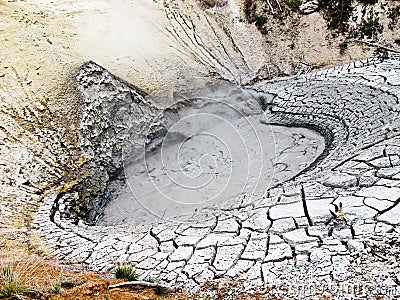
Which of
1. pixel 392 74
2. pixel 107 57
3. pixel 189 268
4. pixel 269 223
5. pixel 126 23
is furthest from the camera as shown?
pixel 126 23

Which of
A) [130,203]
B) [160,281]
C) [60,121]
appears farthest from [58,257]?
[60,121]

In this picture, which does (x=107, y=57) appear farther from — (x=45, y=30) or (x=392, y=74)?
(x=392, y=74)

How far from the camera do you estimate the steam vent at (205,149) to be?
11.1ft

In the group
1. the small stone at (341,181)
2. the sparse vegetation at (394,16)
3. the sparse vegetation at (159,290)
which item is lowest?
the sparse vegetation at (159,290)

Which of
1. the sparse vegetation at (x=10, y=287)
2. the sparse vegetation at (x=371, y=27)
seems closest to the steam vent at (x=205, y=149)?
the sparse vegetation at (x=371, y=27)

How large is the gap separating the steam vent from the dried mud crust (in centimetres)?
2

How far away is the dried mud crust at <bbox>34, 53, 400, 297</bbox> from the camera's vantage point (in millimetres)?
3129

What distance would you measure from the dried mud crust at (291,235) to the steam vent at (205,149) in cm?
2

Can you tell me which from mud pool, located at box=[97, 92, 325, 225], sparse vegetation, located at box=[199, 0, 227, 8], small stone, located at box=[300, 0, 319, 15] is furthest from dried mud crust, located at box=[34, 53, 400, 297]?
sparse vegetation, located at box=[199, 0, 227, 8]

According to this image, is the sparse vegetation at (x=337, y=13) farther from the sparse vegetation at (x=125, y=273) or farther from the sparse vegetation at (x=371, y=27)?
the sparse vegetation at (x=125, y=273)

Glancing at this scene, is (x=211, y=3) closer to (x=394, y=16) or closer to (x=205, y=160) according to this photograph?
(x=394, y=16)

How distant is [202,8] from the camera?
390 inches

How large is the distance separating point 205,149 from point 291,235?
128 inches

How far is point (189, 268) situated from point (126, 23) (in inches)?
237
